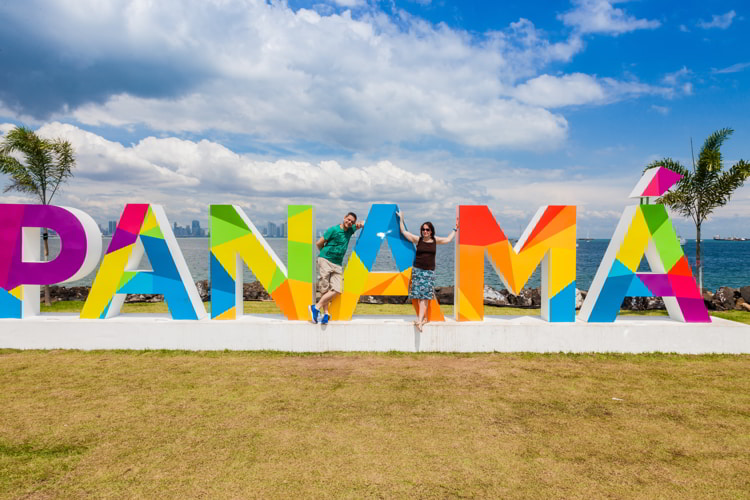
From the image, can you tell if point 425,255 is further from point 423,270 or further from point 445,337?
point 445,337

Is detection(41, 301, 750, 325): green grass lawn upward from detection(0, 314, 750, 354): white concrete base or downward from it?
downward

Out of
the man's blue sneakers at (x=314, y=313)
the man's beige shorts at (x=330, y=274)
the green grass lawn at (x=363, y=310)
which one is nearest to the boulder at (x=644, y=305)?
the green grass lawn at (x=363, y=310)

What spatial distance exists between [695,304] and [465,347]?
457 centimetres

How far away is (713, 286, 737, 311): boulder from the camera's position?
14117 mm

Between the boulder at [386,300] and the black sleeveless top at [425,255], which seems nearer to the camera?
the black sleeveless top at [425,255]

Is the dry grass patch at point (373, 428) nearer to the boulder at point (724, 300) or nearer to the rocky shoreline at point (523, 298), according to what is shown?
the rocky shoreline at point (523, 298)

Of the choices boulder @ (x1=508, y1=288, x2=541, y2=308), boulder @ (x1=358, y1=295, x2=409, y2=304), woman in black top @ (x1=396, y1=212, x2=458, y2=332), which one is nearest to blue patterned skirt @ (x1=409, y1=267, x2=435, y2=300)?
woman in black top @ (x1=396, y1=212, x2=458, y2=332)

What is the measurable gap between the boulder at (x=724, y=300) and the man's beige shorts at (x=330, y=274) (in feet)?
43.8

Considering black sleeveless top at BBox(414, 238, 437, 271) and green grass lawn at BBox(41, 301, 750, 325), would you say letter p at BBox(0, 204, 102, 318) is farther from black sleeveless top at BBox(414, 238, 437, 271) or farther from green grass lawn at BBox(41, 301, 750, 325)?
black sleeveless top at BBox(414, 238, 437, 271)

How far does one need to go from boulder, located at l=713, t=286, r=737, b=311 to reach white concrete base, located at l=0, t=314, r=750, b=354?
753 centimetres

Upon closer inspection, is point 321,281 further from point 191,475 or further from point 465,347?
point 191,475

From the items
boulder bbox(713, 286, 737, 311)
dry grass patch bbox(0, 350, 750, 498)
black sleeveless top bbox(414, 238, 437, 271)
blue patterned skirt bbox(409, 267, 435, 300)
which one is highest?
black sleeveless top bbox(414, 238, 437, 271)

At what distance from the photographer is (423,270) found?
7.93 meters

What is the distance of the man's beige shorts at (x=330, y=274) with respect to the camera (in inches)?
320
